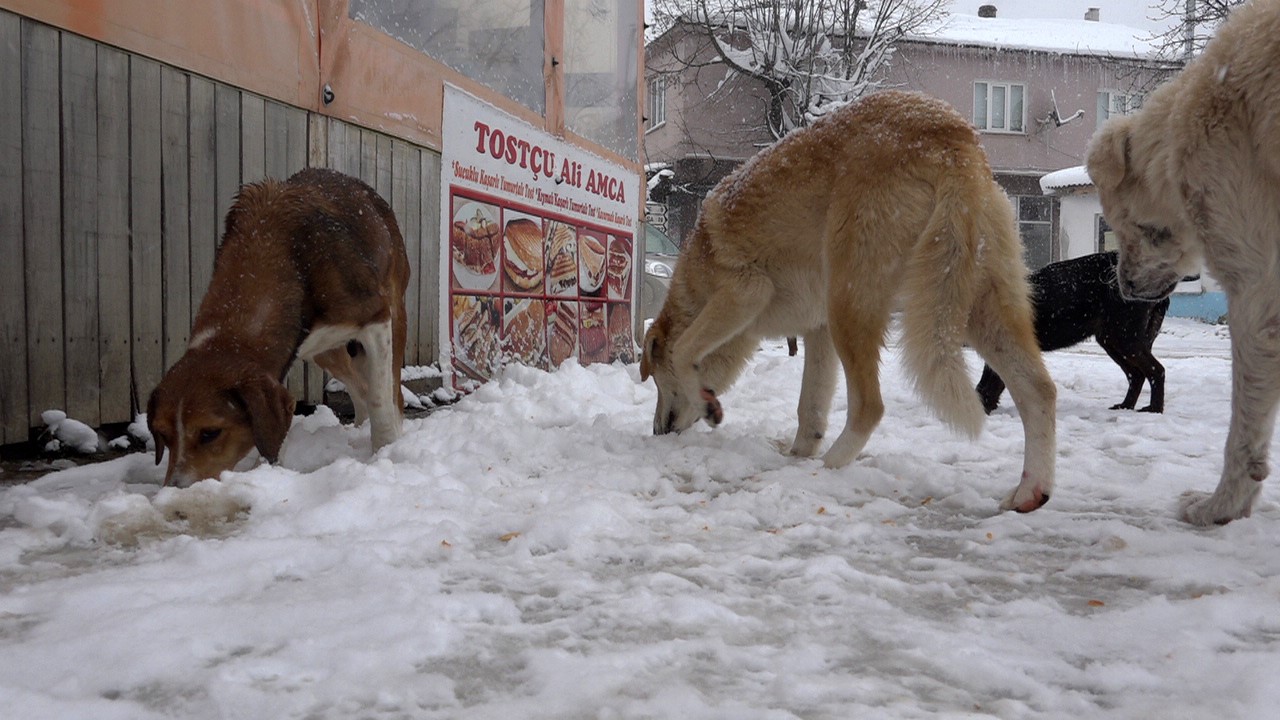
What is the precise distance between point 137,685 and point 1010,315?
3.22 metres

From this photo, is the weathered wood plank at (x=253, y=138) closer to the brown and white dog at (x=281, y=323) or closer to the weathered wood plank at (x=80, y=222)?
the brown and white dog at (x=281, y=323)

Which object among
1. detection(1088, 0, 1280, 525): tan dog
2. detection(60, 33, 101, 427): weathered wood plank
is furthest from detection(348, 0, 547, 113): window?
detection(1088, 0, 1280, 525): tan dog

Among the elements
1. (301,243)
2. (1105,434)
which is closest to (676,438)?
(301,243)

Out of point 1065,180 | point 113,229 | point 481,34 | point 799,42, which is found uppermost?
point 799,42

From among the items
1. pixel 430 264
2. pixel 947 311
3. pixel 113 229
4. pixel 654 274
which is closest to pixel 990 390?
pixel 947 311

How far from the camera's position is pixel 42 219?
3.78 metres

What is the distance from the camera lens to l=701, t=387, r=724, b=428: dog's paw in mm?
4910

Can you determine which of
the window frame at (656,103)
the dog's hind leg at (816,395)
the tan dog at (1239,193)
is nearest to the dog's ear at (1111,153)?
the tan dog at (1239,193)

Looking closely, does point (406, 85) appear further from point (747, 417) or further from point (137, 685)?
point (137, 685)

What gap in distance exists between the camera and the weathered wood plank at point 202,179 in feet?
14.8

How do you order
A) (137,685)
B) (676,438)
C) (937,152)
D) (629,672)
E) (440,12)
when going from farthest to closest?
(440,12)
(676,438)
(937,152)
(629,672)
(137,685)

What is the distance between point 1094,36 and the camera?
3075 cm

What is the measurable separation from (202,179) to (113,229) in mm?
618

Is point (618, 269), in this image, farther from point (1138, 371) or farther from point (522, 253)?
point (1138, 371)
